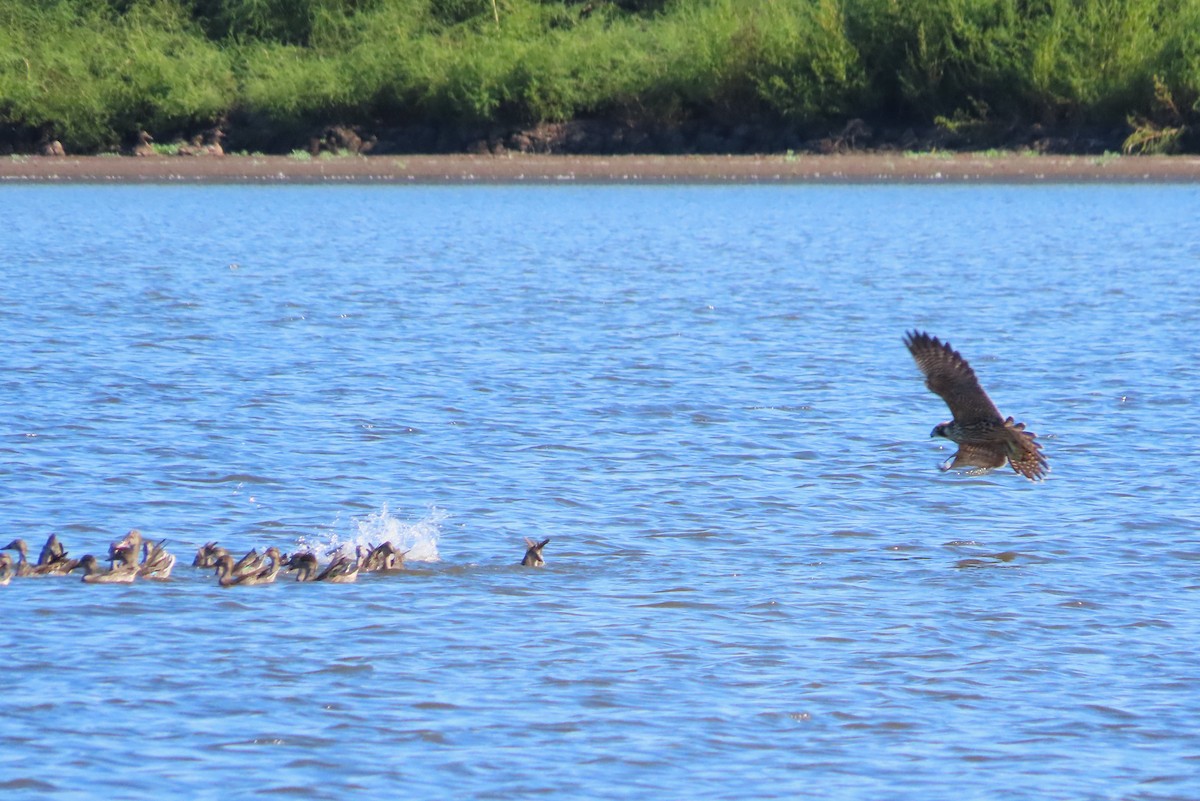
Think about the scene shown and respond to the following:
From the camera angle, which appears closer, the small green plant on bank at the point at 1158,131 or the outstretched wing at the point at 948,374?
the outstretched wing at the point at 948,374

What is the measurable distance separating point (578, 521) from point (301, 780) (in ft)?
12.3

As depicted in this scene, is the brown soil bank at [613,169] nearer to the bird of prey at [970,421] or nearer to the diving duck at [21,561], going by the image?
the bird of prey at [970,421]

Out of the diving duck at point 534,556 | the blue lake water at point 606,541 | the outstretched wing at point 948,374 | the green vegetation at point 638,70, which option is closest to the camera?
the blue lake water at point 606,541

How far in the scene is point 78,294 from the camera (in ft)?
66.5

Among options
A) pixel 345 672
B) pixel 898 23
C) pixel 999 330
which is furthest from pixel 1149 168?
pixel 345 672

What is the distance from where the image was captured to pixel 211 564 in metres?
8.09

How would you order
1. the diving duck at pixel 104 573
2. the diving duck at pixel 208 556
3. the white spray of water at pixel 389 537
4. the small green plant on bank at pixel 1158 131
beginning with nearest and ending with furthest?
1. the diving duck at pixel 104 573
2. the diving duck at pixel 208 556
3. the white spray of water at pixel 389 537
4. the small green plant on bank at pixel 1158 131

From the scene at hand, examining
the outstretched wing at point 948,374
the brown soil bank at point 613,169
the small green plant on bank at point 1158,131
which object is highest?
the outstretched wing at point 948,374

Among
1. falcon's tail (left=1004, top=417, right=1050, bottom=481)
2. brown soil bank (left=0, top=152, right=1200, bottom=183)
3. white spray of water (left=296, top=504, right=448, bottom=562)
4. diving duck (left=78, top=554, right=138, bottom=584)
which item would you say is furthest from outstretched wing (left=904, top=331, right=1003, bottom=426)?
brown soil bank (left=0, top=152, right=1200, bottom=183)

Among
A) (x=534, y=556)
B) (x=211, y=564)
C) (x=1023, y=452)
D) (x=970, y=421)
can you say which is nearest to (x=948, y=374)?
(x=970, y=421)

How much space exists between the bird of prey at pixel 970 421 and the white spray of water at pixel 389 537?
2480mm

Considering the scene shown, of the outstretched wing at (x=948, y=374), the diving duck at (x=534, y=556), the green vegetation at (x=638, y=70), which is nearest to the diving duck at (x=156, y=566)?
the diving duck at (x=534, y=556)

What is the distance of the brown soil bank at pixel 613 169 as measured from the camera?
38.1 m

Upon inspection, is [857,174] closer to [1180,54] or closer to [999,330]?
[1180,54]
